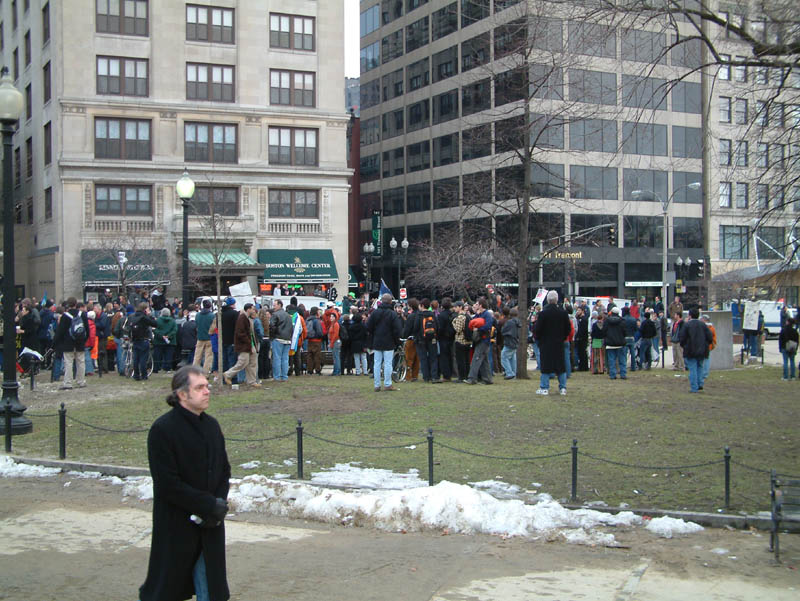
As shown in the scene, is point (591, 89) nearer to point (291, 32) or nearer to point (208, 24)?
point (291, 32)

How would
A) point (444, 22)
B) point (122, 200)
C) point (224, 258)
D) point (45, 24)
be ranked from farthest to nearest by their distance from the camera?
1. point (444, 22)
2. point (45, 24)
3. point (122, 200)
4. point (224, 258)

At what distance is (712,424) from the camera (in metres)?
13.7

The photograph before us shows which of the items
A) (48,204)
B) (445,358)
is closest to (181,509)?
(445,358)

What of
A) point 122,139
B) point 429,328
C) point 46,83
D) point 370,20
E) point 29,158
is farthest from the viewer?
point 370,20

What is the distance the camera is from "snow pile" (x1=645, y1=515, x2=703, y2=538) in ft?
26.8

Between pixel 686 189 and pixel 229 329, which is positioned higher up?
pixel 686 189

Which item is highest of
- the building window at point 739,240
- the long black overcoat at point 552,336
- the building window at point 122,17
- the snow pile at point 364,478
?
the building window at point 122,17

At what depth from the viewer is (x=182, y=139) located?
153 ft

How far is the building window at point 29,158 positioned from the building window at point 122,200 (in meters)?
9.31

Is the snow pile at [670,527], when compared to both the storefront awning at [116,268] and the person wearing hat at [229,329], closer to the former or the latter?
the person wearing hat at [229,329]

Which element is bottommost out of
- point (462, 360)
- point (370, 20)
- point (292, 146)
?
point (462, 360)

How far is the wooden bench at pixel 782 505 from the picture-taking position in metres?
7.33

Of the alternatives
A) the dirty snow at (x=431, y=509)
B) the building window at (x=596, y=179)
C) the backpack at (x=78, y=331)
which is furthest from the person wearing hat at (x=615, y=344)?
the building window at (x=596, y=179)

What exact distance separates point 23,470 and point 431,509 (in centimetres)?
598
